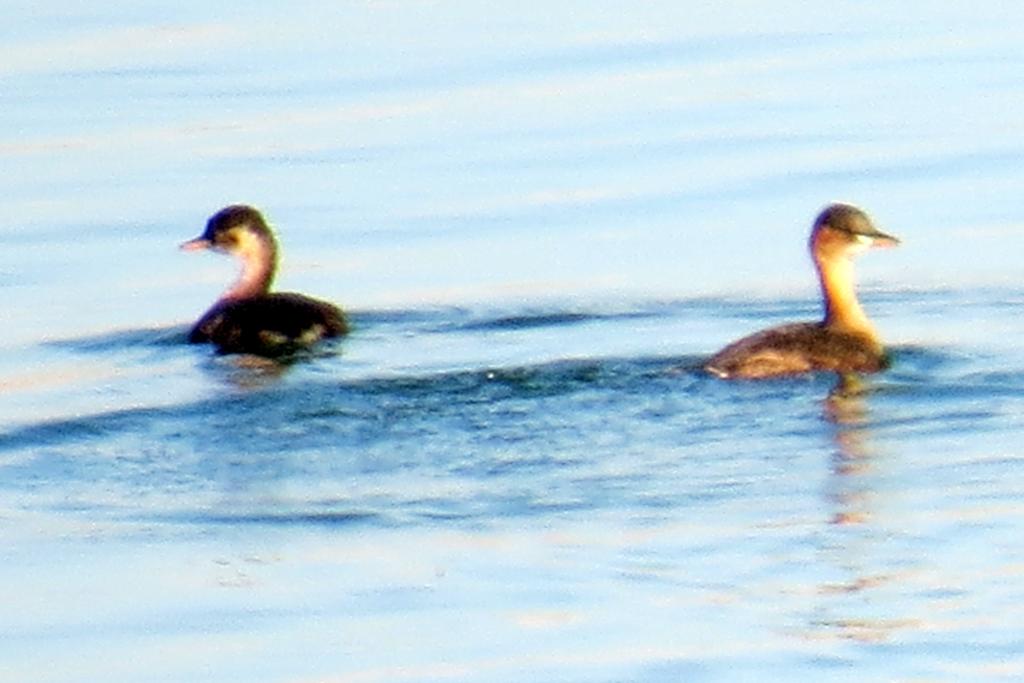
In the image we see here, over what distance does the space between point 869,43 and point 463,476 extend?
42.5ft

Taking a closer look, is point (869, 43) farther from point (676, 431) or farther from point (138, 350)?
point (676, 431)

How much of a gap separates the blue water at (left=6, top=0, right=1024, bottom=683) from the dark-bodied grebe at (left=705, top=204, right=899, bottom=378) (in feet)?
0.50

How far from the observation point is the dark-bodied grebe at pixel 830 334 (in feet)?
47.7

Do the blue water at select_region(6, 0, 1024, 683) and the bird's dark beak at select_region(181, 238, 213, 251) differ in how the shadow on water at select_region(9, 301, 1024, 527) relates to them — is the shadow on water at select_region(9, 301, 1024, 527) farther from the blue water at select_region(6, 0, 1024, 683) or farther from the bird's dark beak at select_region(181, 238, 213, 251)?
the bird's dark beak at select_region(181, 238, 213, 251)

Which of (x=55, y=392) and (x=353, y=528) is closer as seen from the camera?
(x=353, y=528)

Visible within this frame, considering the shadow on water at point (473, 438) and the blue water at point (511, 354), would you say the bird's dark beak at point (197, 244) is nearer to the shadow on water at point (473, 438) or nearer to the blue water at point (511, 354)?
the blue water at point (511, 354)

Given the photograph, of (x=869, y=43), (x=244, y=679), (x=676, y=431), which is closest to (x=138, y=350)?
(x=676, y=431)

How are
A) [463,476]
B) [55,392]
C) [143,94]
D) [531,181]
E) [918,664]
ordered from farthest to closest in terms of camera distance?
1. [143,94]
2. [531,181]
3. [55,392]
4. [463,476]
5. [918,664]

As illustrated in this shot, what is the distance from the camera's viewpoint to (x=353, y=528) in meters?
12.0

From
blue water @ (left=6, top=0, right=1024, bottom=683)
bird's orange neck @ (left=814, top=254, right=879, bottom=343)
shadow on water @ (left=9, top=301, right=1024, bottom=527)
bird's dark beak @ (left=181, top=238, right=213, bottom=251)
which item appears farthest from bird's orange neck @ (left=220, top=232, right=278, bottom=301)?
bird's orange neck @ (left=814, top=254, right=879, bottom=343)

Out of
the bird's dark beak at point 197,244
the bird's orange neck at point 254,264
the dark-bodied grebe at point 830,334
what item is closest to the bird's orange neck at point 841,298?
the dark-bodied grebe at point 830,334

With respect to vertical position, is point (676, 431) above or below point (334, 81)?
below

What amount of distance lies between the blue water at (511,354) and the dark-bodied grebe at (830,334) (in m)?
0.15

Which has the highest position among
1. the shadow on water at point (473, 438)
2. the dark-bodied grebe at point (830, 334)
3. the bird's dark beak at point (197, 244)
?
the bird's dark beak at point (197, 244)
